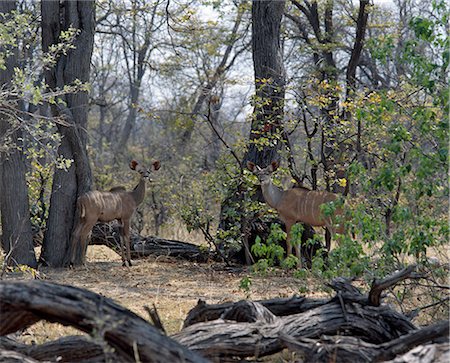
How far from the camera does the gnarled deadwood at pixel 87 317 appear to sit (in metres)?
3.52

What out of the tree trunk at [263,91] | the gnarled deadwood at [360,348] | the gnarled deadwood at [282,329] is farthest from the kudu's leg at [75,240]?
the gnarled deadwood at [360,348]

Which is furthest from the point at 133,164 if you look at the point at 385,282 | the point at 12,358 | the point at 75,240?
the point at 12,358

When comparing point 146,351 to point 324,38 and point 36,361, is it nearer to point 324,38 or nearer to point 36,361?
point 36,361

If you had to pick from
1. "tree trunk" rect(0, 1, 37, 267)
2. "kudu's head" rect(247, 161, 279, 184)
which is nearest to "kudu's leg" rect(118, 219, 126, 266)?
"tree trunk" rect(0, 1, 37, 267)

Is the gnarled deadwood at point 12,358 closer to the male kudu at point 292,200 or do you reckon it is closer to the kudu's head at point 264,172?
the male kudu at point 292,200

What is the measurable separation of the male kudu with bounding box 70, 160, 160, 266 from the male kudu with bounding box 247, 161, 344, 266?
2017 millimetres

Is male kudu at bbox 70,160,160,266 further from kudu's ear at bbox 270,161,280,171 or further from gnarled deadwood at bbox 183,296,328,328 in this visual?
gnarled deadwood at bbox 183,296,328,328

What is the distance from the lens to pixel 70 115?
32.4 ft

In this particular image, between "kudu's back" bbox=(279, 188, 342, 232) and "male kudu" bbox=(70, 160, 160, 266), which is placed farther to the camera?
"male kudu" bbox=(70, 160, 160, 266)

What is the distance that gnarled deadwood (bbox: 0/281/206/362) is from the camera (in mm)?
3518

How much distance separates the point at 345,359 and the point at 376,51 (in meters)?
2.68

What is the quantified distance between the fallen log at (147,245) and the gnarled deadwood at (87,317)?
7.02 metres

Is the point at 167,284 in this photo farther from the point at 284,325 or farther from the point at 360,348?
the point at 360,348

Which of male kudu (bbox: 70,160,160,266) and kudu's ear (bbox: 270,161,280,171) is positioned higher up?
kudu's ear (bbox: 270,161,280,171)
